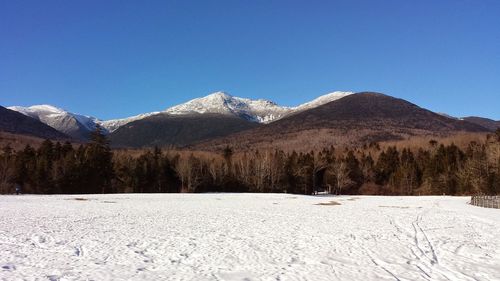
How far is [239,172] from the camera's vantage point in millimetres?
113438

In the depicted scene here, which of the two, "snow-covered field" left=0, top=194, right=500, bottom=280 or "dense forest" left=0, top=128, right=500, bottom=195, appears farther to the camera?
"dense forest" left=0, top=128, right=500, bottom=195

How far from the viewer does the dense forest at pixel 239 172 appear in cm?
8710

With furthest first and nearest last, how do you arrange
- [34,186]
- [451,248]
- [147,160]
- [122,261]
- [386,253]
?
[147,160]
[34,186]
[451,248]
[386,253]
[122,261]

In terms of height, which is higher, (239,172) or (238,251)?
(239,172)

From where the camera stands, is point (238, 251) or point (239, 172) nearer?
point (238, 251)

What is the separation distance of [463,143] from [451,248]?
15319 centimetres

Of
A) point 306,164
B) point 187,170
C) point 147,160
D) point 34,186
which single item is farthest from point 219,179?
point 34,186

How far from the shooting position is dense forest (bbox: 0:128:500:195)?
87.1m

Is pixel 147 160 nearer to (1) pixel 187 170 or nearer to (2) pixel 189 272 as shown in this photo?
(1) pixel 187 170

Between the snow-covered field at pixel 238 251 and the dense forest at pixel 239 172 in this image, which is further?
the dense forest at pixel 239 172

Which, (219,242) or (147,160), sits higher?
(147,160)

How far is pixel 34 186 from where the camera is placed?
8700cm

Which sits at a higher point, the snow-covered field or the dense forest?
the dense forest

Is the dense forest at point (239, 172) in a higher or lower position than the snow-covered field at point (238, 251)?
higher
